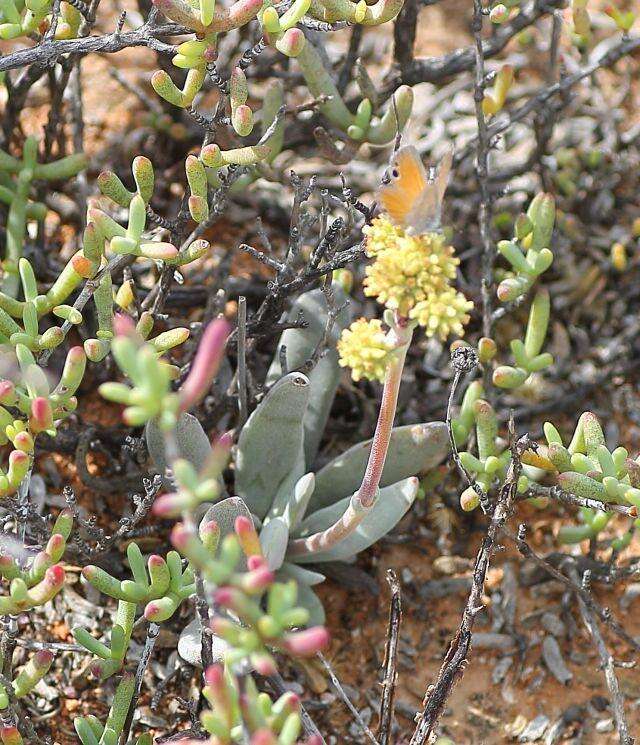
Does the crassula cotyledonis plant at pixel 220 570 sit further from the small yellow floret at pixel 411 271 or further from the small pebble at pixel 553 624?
the small pebble at pixel 553 624

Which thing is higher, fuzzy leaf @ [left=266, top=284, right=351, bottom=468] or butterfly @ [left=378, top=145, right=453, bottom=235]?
butterfly @ [left=378, top=145, right=453, bottom=235]

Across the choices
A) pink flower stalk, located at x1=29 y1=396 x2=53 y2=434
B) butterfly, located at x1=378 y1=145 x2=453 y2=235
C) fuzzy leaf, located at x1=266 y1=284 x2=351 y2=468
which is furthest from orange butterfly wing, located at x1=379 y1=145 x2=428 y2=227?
fuzzy leaf, located at x1=266 y1=284 x2=351 y2=468

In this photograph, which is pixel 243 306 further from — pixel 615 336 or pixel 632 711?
pixel 615 336

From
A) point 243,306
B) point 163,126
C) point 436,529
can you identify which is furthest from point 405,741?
point 163,126

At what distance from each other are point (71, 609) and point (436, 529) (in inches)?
40.8

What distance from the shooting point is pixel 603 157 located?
11.8 ft

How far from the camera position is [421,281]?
147cm

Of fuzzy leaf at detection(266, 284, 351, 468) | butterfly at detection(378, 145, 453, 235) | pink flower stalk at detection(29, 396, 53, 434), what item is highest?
butterfly at detection(378, 145, 453, 235)

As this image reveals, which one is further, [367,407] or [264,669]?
[367,407]

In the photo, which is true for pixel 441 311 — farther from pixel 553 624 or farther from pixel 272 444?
pixel 553 624

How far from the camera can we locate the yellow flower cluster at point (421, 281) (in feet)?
4.80

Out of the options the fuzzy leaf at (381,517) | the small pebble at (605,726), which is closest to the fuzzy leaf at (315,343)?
the fuzzy leaf at (381,517)

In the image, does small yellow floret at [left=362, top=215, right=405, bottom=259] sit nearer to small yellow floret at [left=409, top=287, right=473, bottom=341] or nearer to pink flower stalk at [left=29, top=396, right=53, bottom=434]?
small yellow floret at [left=409, top=287, right=473, bottom=341]

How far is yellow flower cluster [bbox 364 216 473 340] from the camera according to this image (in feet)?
4.80
